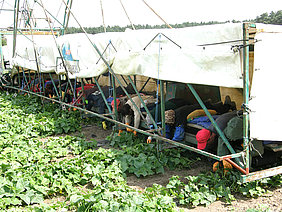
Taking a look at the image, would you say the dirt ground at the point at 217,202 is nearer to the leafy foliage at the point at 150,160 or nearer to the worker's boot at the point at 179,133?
the leafy foliage at the point at 150,160

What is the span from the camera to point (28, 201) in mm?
5004

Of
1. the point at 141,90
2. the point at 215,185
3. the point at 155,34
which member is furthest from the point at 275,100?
the point at 141,90

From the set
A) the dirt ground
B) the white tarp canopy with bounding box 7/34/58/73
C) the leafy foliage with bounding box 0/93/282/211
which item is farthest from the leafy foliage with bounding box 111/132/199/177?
the white tarp canopy with bounding box 7/34/58/73

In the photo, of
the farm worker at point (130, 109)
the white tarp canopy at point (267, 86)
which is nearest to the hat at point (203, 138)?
the white tarp canopy at point (267, 86)

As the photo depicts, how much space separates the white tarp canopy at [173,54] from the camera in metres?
4.84

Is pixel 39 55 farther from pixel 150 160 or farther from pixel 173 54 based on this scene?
pixel 173 54

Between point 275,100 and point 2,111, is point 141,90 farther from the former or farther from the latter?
point 275,100

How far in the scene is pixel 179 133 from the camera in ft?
22.1

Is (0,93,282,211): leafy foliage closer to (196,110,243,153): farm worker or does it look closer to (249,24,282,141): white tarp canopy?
(196,110,243,153): farm worker

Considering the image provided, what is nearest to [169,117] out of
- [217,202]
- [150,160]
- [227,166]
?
[150,160]

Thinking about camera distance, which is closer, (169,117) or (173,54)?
(173,54)

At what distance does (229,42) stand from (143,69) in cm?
230

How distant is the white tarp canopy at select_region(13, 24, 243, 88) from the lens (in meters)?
4.84

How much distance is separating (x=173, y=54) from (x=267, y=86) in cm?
176
